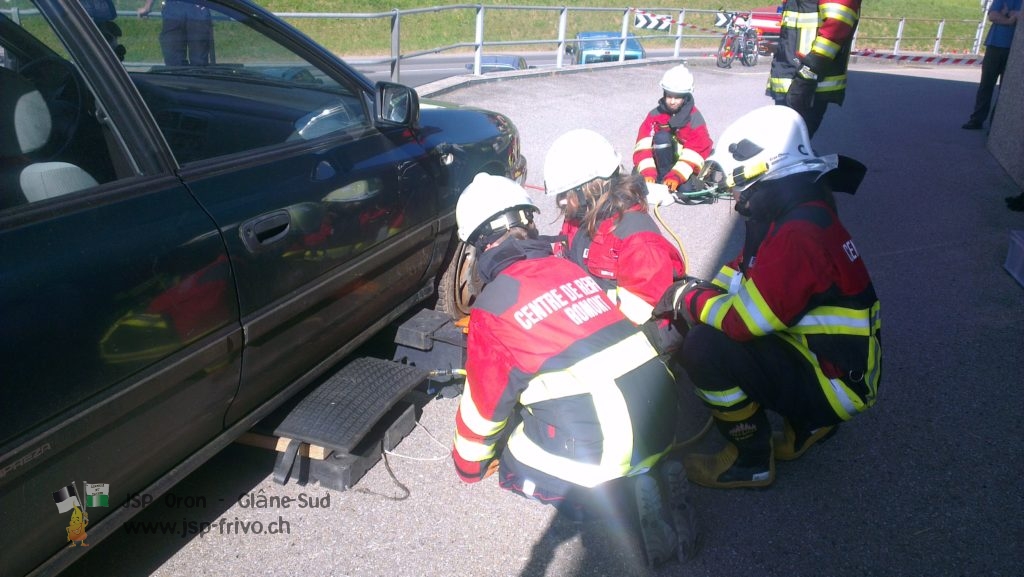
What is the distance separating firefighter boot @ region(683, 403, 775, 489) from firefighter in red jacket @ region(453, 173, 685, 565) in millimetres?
427

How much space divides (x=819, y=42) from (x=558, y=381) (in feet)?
15.2

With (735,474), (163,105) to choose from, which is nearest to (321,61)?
(163,105)

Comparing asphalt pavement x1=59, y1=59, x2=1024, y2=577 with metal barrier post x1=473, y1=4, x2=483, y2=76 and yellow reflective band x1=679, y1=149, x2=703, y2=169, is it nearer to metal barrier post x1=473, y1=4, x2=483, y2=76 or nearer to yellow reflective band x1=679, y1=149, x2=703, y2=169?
yellow reflective band x1=679, y1=149, x2=703, y2=169

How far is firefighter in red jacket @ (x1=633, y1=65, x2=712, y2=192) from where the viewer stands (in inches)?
226

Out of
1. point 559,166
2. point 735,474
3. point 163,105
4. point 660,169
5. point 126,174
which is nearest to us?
point 126,174

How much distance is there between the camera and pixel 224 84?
3.02 m

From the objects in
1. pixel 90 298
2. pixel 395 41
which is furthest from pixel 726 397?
pixel 395 41

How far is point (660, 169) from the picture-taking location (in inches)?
242

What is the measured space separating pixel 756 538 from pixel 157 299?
2.13m

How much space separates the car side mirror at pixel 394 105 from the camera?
296cm

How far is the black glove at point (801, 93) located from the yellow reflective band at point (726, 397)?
3.96m

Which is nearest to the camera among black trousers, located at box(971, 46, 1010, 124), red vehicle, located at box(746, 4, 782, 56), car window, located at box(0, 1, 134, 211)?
car window, located at box(0, 1, 134, 211)

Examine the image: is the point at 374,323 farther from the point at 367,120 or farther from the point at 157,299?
the point at 157,299

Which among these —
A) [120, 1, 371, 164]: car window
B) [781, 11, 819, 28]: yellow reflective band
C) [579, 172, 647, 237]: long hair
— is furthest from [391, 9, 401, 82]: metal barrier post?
[579, 172, 647, 237]: long hair
